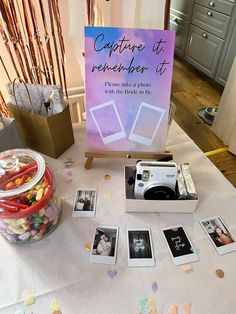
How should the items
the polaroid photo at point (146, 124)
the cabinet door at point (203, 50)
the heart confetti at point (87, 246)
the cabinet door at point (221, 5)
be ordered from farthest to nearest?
the cabinet door at point (203, 50) < the cabinet door at point (221, 5) < the polaroid photo at point (146, 124) < the heart confetti at point (87, 246)

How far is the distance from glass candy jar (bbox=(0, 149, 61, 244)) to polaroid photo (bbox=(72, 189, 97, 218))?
67mm

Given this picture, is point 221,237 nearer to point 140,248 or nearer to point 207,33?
point 140,248

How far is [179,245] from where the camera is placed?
62cm

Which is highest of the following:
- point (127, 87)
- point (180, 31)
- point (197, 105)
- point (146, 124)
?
point (127, 87)

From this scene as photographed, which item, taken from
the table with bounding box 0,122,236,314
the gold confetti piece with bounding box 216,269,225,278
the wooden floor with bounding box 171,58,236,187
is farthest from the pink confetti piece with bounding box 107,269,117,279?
the wooden floor with bounding box 171,58,236,187

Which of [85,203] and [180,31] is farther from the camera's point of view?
[180,31]

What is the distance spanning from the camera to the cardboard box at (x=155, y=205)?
658 mm

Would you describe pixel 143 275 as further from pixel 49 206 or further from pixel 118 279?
pixel 49 206

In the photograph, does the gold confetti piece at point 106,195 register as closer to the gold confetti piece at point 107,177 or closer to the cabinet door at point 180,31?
the gold confetti piece at point 107,177

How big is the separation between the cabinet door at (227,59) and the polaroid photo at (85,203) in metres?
2.33

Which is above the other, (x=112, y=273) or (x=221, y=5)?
(x=221, y=5)

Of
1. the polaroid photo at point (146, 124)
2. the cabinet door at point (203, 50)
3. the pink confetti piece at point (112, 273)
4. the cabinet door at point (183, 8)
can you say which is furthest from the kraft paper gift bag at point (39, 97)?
the cabinet door at point (183, 8)

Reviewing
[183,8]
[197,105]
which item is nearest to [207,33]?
[183,8]

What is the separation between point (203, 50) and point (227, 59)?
38 cm
